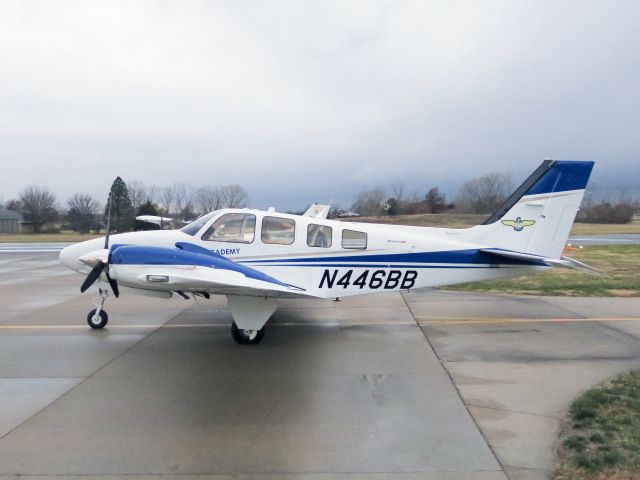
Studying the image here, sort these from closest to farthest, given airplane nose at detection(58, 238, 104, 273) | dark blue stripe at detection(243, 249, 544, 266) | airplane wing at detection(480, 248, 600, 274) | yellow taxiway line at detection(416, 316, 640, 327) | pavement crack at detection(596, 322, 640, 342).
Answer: pavement crack at detection(596, 322, 640, 342), airplane nose at detection(58, 238, 104, 273), dark blue stripe at detection(243, 249, 544, 266), airplane wing at detection(480, 248, 600, 274), yellow taxiway line at detection(416, 316, 640, 327)

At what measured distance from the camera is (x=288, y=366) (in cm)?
677

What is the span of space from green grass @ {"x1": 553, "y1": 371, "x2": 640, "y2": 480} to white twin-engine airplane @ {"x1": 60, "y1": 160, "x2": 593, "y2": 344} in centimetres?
361

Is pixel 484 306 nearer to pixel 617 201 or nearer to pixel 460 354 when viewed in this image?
pixel 460 354

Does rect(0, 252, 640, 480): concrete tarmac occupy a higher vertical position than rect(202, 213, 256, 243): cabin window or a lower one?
lower

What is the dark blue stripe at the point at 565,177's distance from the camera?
9234 mm

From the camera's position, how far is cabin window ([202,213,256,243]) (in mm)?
8492

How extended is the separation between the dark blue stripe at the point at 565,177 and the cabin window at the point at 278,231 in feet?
16.1

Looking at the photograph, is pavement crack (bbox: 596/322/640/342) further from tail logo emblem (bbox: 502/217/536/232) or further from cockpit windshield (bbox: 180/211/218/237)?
cockpit windshield (bbox: 180/211/218/237)

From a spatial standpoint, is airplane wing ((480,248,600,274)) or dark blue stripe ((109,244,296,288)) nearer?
dark blue stripe ((109,244,296,288))

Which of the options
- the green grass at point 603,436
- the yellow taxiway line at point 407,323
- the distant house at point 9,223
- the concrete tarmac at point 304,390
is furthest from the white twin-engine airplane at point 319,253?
the distant house at point 9,223

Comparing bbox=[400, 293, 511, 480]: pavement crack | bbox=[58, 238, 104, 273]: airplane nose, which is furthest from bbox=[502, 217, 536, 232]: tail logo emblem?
bbox=[58, 238, 104, 273]: airplane nose

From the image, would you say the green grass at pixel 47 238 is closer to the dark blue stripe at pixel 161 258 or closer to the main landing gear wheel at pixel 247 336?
the dark blue stripe at pixel 161 258

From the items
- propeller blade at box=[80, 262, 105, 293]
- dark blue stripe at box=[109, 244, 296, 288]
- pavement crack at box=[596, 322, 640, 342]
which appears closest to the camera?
dark blue stripe at box=[109, 244, 296, 288]

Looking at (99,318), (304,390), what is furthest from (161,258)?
(304,390)
